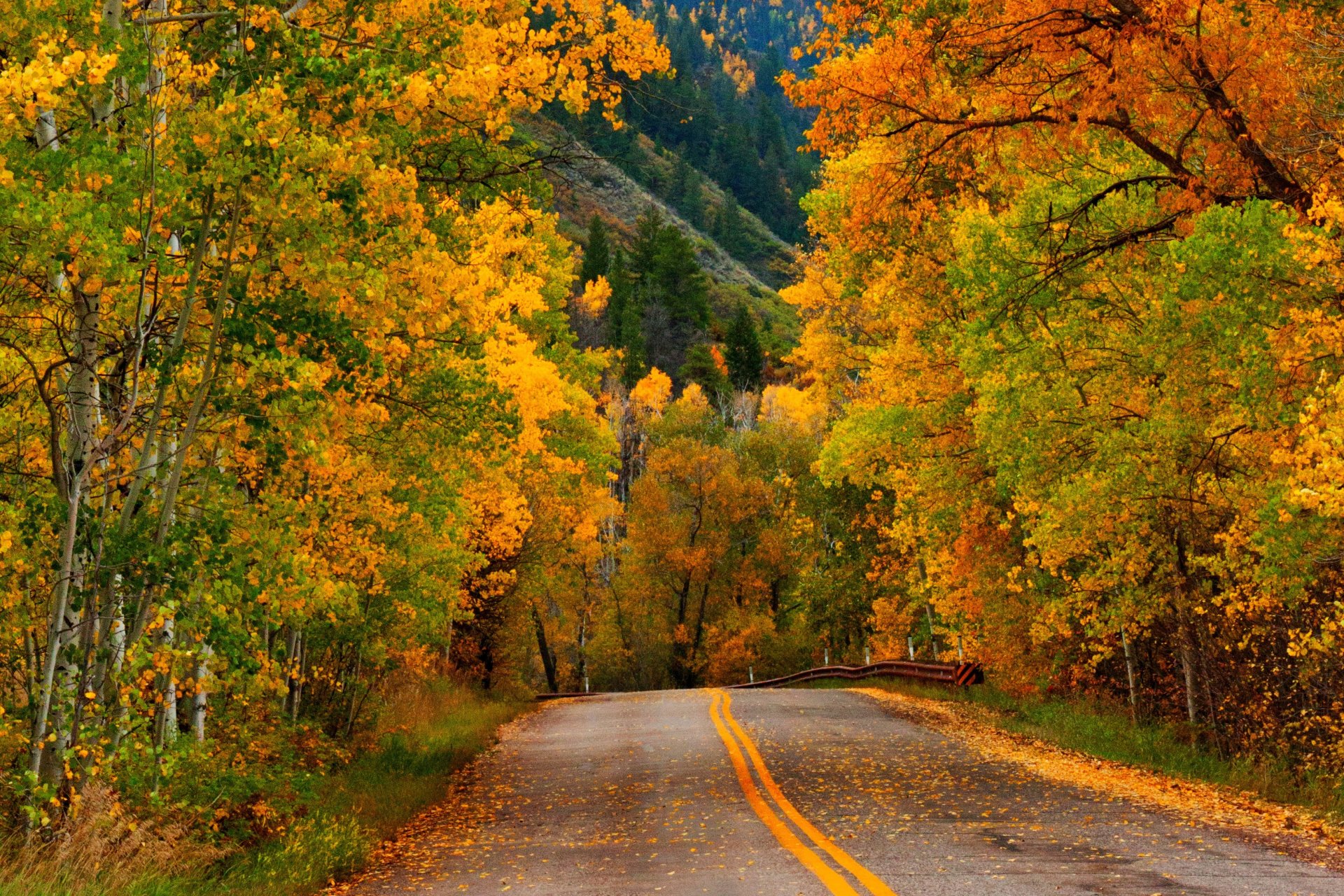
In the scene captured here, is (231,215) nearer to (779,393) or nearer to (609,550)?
(609,550)

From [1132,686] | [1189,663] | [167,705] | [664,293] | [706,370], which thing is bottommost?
[1132,686]

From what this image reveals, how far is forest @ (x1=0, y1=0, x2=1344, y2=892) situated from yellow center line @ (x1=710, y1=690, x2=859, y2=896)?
393 cm

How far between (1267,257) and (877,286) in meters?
13.1

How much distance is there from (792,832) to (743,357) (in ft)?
277

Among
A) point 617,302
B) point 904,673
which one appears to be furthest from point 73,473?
point 617,302

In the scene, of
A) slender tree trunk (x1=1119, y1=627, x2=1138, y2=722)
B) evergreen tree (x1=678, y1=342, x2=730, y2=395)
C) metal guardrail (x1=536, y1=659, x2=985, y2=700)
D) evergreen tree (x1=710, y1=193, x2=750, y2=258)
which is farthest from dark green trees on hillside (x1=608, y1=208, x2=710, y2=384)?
slender tree trunk (x1=1119, y1=627, x2=1138, y2=722)

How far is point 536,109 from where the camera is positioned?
1136cm

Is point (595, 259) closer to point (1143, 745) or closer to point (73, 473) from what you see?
point (1143, 745)

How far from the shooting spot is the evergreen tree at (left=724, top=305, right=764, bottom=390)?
93.3 meters

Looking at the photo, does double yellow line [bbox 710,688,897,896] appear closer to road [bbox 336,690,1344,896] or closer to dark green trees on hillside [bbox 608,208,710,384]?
road [bbox 336,690,1344,896]

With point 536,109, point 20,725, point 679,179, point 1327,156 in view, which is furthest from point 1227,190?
point 679,179

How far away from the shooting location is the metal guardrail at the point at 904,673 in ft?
86.3

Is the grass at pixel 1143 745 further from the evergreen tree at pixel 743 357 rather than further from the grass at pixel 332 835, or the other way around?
the evergreen tree at pixel 743 357

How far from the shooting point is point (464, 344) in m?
11.3
